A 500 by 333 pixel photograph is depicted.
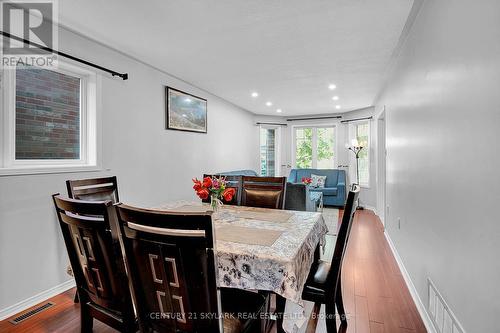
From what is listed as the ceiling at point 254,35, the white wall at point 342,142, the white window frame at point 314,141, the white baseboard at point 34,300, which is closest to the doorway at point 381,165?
the white wall at point 342,142

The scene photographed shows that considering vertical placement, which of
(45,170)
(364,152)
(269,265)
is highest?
(364,152)

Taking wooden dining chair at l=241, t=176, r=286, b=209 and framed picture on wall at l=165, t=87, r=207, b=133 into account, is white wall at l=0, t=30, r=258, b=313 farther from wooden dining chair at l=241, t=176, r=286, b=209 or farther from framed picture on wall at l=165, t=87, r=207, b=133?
wooden dining chair at l=241, t=176, r=286, b=209

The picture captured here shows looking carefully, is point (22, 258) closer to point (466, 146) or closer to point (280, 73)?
point (466, 146)

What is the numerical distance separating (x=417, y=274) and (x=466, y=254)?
1080 mm

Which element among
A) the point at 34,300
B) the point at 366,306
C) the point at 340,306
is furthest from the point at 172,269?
the point at 34,300

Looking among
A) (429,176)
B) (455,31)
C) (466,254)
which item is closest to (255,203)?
(429,176)

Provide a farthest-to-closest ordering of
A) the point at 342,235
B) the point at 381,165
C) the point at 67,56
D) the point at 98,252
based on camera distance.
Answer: the point at 381,165 < the point at 67,56 < the point at 342,235 < the point at 98,252

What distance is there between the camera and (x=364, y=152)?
6.51 metres

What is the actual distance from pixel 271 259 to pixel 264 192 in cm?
127

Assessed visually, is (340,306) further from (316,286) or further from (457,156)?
(457,156)

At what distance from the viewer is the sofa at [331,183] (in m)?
6.32

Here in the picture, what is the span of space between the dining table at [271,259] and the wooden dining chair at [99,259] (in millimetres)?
470

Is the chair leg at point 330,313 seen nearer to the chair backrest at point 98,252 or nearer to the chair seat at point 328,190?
the chair backrest at point 98,252

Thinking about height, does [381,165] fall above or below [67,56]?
below
